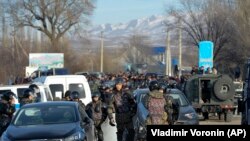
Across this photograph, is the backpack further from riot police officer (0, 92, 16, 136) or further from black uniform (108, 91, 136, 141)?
riot police officer (0, 92, 16, 136)

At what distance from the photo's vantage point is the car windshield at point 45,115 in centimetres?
1363

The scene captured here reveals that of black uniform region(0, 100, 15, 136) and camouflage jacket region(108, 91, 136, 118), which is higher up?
camouflage jacket region(108, 91, 136, 118)

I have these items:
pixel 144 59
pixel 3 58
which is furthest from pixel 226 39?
pixel 144 59

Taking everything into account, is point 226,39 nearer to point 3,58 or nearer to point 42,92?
point 3,58

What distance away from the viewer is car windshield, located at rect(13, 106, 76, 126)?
44.7 feet

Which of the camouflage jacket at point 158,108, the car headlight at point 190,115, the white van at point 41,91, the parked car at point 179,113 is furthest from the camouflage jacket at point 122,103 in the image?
the white van at point 41,91

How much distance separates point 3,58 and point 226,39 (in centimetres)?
2279

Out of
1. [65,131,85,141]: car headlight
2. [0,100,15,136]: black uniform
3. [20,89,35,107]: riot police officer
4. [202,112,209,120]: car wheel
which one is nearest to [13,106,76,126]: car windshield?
[65,131,85,141]: car headlight

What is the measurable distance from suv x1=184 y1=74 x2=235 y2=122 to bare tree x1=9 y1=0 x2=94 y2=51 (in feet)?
116

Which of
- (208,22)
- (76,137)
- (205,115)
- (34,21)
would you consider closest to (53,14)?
(34,21)

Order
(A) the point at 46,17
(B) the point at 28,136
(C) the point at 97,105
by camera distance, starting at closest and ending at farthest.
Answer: (B) the point at 28,136 < (C) the point at 97,105 < (A) the point at 46,17

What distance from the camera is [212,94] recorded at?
27.0 m

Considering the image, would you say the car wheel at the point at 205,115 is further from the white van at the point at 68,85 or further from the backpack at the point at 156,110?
the backpack at the point at 156,110

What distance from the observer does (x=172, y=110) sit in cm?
1278
